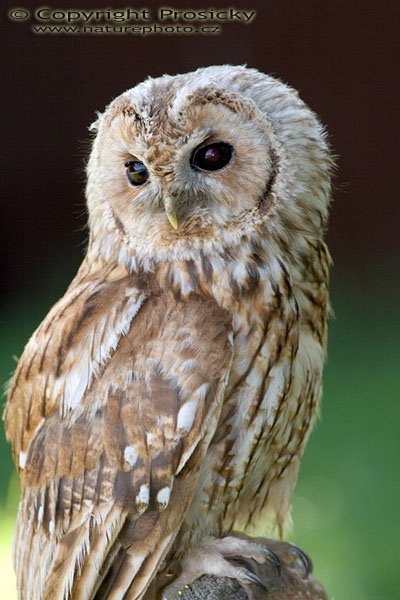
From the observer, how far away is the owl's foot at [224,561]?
1.49m

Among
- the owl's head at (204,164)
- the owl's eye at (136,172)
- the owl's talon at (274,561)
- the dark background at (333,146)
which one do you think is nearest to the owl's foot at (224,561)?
the owl's talon at (274,561)

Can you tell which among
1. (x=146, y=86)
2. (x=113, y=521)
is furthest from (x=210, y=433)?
(x=146, y=86)

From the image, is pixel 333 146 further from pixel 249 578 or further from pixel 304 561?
pixel 249 578

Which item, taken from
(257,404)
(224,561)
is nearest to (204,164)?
(257,404)

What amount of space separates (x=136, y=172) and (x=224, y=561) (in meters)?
0.60

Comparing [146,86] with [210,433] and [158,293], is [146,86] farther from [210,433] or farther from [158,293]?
[210,433]

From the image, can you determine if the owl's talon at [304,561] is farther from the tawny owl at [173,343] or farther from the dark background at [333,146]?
the dark background at [333,146]

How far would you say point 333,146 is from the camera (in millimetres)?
3393

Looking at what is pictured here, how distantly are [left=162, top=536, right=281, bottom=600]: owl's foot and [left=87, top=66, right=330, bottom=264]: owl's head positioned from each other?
449 millimetres

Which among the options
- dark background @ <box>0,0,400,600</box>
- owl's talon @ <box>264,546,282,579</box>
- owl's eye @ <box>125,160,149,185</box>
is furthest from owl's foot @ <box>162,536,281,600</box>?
dark background @ <box>0,0,400,600</box>

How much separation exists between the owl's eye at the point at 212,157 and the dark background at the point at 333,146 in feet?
6.02

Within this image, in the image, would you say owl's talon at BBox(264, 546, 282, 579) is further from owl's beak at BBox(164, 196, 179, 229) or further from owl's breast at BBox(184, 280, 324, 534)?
owl's beak at BBox(164, 196, 179, 229)

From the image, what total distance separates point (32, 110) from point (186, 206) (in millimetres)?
2739

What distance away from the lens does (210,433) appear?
1449 millimetres
